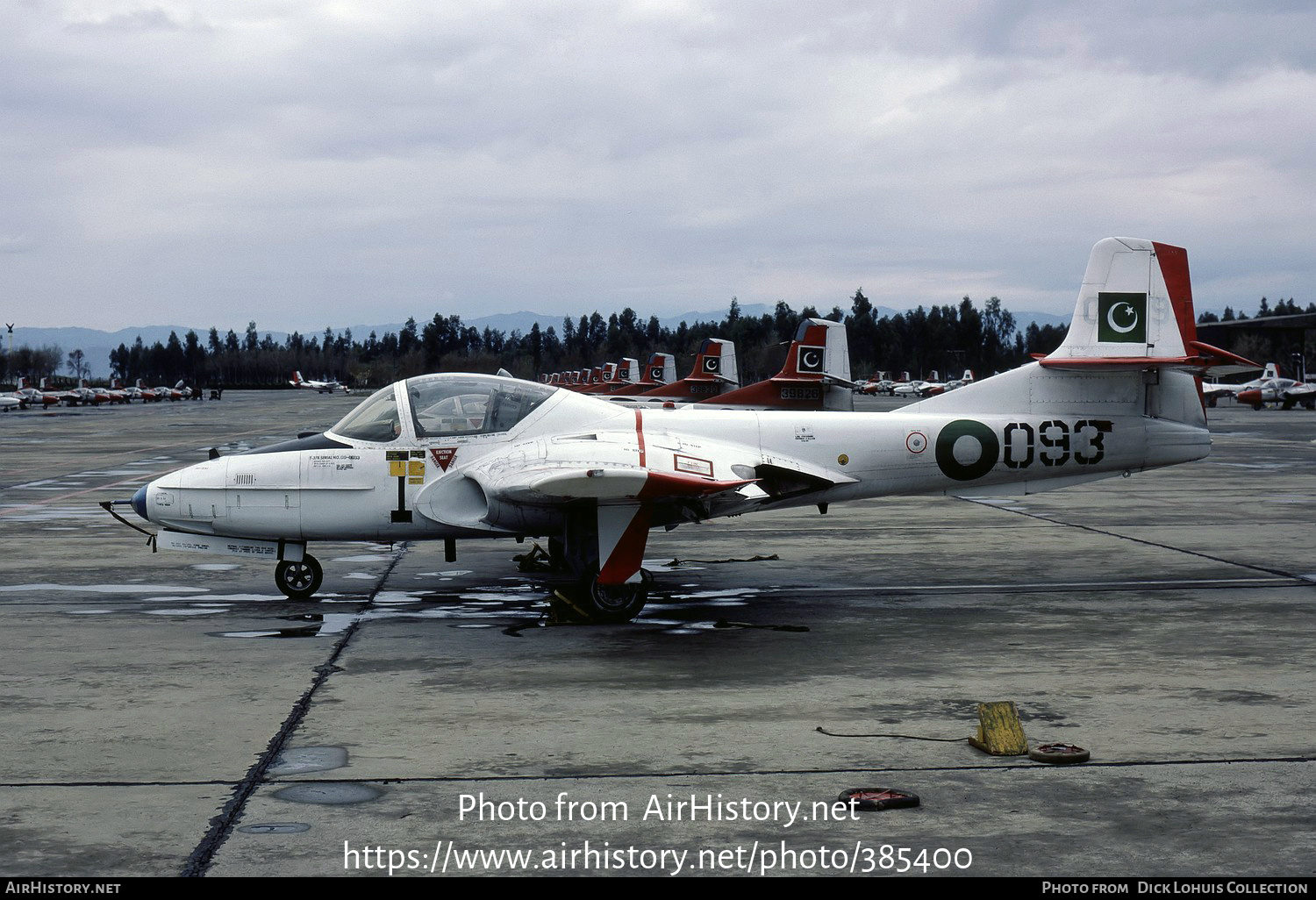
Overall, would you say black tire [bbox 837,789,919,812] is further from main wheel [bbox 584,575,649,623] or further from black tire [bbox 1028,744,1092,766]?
main wheel [bbox 584,575,649,623]

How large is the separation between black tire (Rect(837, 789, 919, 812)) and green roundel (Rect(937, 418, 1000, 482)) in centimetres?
710

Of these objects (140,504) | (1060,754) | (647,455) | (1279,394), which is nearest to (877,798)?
(1060,754)

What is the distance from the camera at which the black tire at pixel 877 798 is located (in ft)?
19.9

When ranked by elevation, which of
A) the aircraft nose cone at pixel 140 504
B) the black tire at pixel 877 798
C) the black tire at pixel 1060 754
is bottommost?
the black tire at pixel 1060 754

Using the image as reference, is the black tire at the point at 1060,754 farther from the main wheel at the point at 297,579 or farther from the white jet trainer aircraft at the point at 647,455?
the main wheel at the point at 297,579

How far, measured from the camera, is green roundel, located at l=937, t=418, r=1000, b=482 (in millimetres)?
12945

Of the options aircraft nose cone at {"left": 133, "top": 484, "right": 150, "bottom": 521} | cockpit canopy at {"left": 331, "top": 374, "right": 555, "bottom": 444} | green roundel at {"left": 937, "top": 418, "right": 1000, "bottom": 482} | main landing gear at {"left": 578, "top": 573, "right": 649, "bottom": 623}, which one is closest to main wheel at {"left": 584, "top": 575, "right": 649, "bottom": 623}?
main landing gear at {"left": 578, "top": 573, "right": 649, "bottom": 623}

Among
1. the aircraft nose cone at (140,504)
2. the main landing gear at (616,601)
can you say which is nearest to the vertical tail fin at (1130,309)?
the main landing gear at (616,601)

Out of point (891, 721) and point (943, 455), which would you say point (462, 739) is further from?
point (943, 455)

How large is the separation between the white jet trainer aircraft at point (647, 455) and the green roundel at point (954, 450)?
0.02 m

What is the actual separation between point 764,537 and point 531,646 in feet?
25.9

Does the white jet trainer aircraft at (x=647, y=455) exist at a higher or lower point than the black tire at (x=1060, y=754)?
higher

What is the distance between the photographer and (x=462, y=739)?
7371 millimetres
